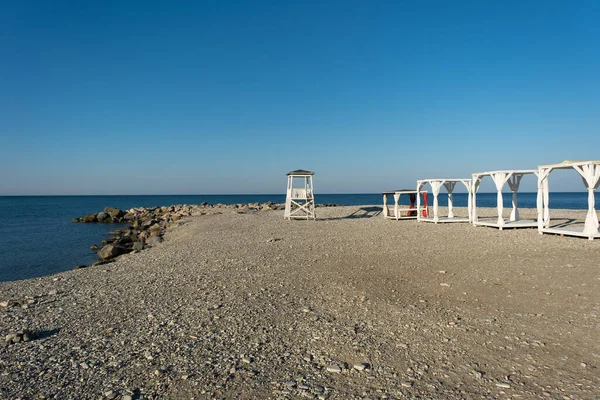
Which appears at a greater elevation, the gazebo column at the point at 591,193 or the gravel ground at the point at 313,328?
the gazebo column at the point at 591,193

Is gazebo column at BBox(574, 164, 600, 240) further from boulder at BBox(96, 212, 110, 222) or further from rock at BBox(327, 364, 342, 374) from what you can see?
boulder at BBox(96, 212, 110, 222)

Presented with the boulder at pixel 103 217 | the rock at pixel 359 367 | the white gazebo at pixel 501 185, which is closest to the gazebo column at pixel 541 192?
the white gazebo at pixel 501 185

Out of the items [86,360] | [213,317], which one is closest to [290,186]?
[213,317]

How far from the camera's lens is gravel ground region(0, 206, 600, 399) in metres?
4.40

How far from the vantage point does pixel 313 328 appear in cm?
617

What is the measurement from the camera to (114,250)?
17047 mm

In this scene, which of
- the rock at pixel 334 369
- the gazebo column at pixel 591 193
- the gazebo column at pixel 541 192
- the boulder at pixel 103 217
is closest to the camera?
the rock at pixel 334 369

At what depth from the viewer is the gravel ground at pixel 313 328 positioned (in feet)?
14.4

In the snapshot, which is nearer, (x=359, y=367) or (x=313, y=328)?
(x=359, y=367)

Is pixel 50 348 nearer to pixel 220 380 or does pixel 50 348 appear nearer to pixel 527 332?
pixel 220 380

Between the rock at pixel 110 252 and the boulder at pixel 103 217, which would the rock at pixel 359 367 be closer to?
the rock at pixel 110 252

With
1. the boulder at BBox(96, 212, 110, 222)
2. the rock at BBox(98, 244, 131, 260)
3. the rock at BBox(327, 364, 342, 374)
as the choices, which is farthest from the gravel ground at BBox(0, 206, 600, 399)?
the boulder at BBox(96, 212, 110, 222)

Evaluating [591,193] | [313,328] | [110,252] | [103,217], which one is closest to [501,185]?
[591,193]

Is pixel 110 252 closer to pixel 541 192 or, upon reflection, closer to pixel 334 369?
pixel 334 369
